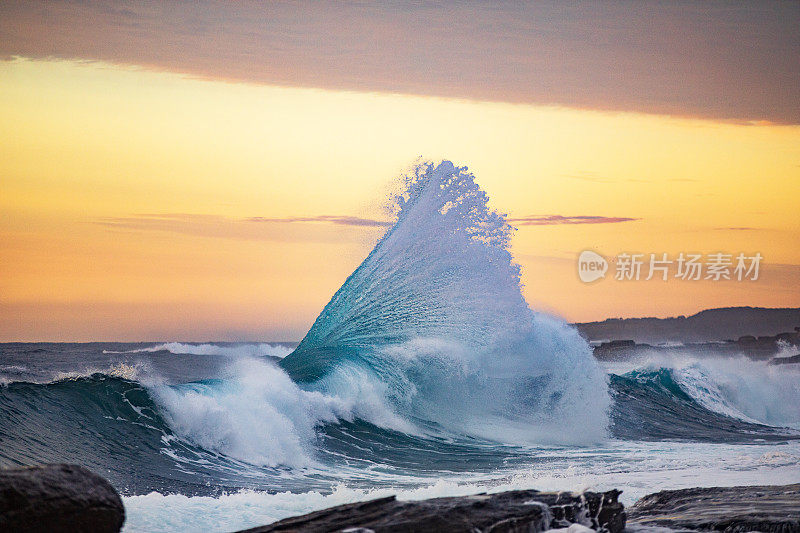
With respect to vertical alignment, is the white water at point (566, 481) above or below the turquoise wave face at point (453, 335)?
below

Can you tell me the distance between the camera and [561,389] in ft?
53.7

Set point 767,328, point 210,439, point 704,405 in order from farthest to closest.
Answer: point 767,328, point 704,405, point 210,439

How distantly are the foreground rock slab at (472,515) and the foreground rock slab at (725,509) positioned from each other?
0.73m

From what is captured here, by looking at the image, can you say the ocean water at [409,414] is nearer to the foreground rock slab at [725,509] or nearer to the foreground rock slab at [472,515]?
the foreground rock slab at [725,509]

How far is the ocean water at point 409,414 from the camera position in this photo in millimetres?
9727

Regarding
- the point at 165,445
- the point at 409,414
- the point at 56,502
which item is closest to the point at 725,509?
the point at 56,502

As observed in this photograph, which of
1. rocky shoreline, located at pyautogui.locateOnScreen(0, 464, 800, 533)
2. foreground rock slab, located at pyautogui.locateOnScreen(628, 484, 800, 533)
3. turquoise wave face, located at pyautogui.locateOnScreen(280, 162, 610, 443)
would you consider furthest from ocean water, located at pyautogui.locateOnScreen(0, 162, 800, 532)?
rocky shoreline, located at pyautogui.locateOnScreen(0, 464, 800, 533)

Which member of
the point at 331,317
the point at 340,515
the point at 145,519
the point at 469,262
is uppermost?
the point at 469,262

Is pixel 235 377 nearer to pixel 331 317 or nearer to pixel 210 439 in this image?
pixel 210 439

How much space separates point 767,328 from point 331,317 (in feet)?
266

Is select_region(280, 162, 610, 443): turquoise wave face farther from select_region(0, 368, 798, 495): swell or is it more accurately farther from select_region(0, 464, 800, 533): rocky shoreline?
select_region(0, 464, 800, 533): rocky shoreline

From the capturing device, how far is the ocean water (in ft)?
31.9

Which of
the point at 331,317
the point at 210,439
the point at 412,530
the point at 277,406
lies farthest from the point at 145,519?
the point at 331,317

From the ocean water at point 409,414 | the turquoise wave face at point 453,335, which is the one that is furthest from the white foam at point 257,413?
the turquoise wave face at point 453,335
